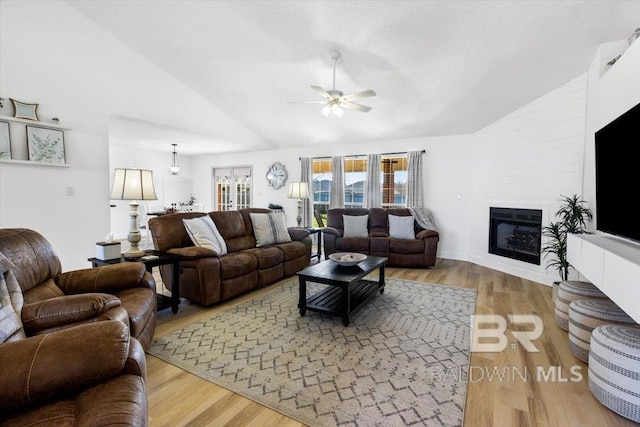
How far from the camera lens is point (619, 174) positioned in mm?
2252

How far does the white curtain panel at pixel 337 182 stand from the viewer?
669 cm

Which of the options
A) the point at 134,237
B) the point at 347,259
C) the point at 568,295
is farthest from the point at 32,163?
the point at 568,295

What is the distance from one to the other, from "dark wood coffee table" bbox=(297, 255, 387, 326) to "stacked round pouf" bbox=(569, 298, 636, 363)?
166cm

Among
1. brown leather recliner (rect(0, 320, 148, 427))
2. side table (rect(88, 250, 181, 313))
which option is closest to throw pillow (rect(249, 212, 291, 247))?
side table (rect(88, 250, 181, 313))

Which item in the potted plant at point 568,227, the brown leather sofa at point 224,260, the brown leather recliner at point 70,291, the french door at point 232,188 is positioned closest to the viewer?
the brown leather recliner at point 70,291

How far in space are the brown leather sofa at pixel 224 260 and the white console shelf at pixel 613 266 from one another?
3130mm

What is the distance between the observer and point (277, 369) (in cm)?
212

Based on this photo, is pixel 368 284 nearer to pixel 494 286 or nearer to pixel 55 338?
pixel 494 286

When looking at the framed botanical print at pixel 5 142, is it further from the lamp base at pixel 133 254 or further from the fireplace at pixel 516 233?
the fireplace at pixel 516 233

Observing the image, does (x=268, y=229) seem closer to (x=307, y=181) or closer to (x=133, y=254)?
(x=133, y=254)

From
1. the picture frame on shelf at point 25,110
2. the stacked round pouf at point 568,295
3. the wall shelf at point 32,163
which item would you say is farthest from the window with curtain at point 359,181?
the picture frame on shelf at point 25,110

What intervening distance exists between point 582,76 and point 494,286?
110 inches

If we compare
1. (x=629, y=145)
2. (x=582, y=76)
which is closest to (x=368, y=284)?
(x=629, y=145)

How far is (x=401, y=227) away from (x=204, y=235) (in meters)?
3.31
